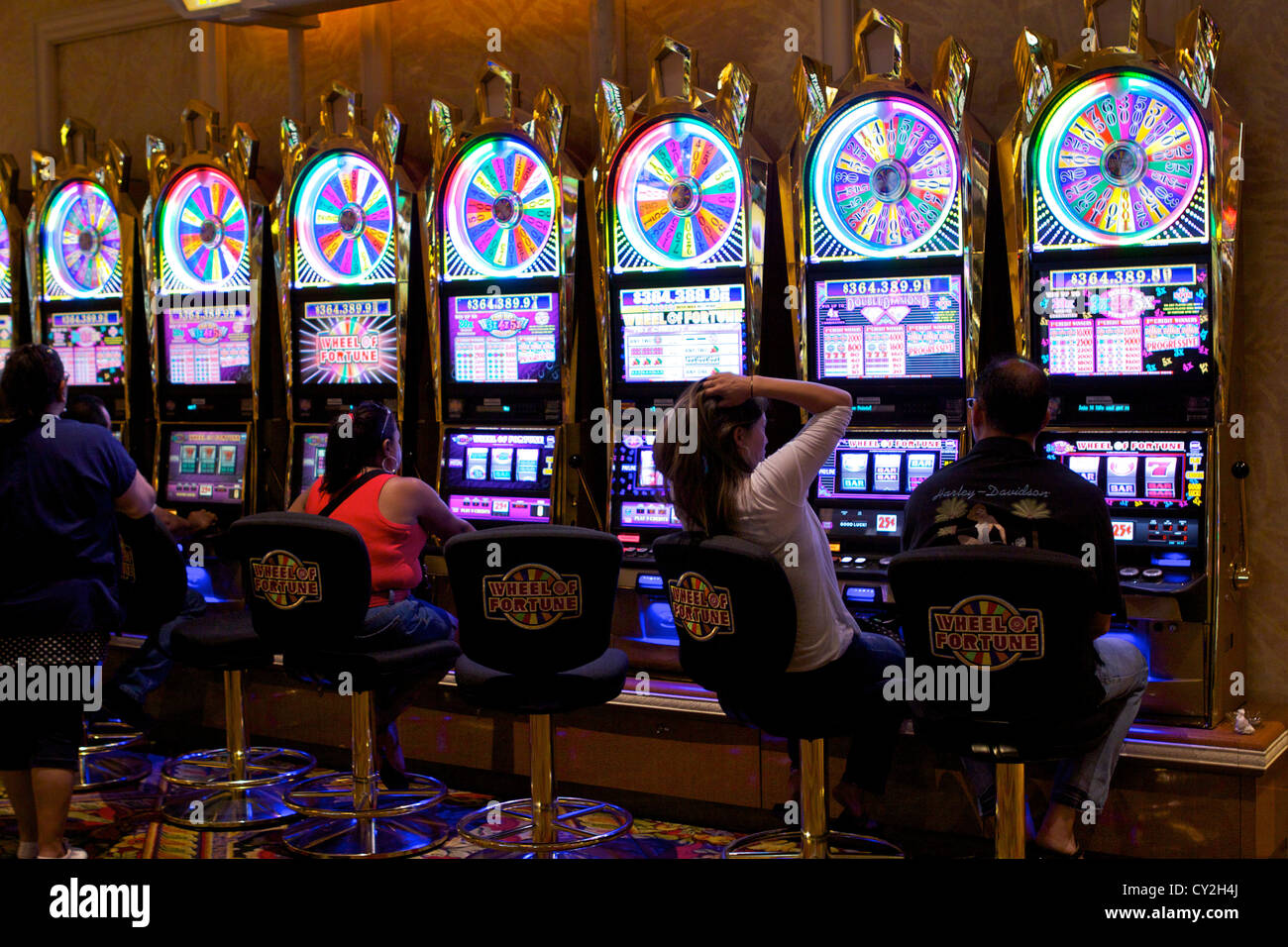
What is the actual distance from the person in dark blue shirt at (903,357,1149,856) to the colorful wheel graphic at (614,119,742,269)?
1.33 metres

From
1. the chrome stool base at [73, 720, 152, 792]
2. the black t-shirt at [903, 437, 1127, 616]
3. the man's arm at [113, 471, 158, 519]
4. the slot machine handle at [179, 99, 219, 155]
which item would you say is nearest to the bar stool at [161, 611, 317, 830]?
the chrome stool base at [73, 720, 152, 792]

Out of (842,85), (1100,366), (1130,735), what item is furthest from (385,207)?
(1130,735)

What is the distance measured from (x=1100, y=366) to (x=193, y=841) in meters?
3.31

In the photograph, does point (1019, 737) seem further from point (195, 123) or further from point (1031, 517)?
point (195, 123)

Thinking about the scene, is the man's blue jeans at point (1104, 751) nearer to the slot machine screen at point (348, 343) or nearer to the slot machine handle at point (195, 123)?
the slot machine screen at point (348, 343)

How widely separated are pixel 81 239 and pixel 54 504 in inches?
109

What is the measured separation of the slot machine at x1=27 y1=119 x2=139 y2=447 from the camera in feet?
20.6

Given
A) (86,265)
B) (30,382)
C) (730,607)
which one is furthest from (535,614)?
(86,265)

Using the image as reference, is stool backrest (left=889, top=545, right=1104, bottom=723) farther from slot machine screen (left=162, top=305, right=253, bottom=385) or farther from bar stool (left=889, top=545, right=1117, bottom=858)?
slot machine screen (left=162, top=305, right=253, bottom=385)

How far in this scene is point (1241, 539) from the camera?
3883 millimetres

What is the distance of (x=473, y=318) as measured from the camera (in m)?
5.09

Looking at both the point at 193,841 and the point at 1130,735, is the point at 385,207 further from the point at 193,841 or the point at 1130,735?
the point at 1130,735

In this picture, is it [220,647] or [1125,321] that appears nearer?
[1125,321]

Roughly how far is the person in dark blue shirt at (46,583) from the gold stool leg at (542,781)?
1.41 m
